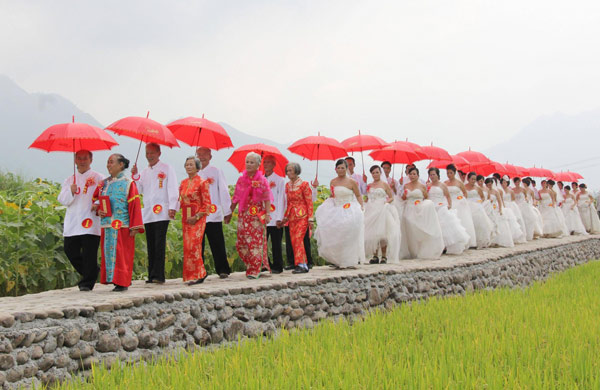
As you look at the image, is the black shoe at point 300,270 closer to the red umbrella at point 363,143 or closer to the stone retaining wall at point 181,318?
the stone retaining wall at point 181,318

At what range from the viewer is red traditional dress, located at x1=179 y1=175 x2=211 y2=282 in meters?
6.24

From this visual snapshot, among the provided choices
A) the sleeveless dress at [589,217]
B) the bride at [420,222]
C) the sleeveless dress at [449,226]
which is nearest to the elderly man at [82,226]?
the bride at [420,222]

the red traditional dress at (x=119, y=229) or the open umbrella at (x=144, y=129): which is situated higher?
the open umbrella at (x=144, y=129)

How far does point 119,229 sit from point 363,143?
17.1 ft

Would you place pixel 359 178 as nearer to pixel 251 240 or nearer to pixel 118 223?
pixel 251 240

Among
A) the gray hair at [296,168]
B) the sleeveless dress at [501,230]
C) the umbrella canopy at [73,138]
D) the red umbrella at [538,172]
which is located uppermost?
the red umbrella at [538,172]

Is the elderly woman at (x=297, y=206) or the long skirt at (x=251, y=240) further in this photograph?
the elderly woman at (x=297, y=206)

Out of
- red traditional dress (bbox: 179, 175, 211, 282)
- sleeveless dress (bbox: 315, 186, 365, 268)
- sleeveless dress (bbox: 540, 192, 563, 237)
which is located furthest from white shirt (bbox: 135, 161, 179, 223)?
sleeveless dress (bbox: 540, 192, 563, 237)

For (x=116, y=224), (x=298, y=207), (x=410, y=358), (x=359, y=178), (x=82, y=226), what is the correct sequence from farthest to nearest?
(x=359, y=178) < (x=298, y=207) < (x=82, y=226) < (x=116, y=224) < (x=410, y=358)

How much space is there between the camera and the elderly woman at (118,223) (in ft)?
18.0

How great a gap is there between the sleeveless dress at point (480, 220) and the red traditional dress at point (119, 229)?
30.3 ft

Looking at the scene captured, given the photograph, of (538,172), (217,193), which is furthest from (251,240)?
(538,172)

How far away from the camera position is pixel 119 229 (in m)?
5.57

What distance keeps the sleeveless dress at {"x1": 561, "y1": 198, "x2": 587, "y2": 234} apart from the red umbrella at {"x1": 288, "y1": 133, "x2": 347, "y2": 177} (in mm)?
12867
